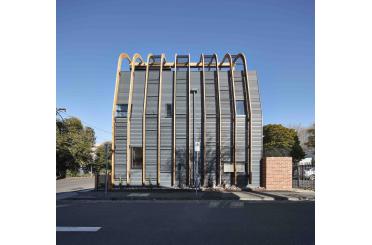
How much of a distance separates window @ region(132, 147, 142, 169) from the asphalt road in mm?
7266

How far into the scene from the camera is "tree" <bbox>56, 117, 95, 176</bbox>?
109ft

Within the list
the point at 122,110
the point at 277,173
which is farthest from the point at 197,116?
the point at 277,173

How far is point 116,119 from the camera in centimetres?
1973

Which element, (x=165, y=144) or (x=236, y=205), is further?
(x=165, y=144)

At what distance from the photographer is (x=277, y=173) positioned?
18531 millimetres


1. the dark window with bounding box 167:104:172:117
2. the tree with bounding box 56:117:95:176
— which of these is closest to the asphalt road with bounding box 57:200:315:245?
the dark window with bounding box 167:104:172:117

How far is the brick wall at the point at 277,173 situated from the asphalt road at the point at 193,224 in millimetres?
5671

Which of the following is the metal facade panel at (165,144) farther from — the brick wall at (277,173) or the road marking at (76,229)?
the road marking at (76,229)

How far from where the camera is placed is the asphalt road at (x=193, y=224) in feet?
23.0

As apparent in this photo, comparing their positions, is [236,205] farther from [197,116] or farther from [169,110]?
[169,110]

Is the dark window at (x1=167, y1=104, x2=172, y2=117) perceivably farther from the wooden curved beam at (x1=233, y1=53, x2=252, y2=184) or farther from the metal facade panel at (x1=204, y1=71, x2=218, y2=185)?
the wooden curved beam at (x1=233, y1=53, x2=252, y2=184)

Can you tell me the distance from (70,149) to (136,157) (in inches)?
639
